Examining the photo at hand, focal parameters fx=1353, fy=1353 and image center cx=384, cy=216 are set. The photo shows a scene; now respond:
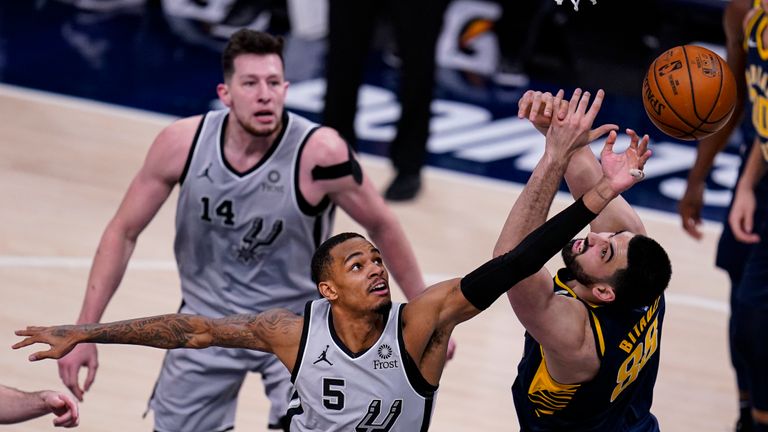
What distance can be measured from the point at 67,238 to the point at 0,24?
434 cm

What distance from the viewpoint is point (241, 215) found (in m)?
5.65

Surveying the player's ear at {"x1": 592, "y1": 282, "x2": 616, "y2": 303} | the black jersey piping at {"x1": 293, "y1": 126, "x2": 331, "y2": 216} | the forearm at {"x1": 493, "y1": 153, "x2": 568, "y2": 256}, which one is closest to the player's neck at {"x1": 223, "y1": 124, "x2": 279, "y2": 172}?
the black jersey piping at {"x1": 293, "y1": 126, "x2": 331, "y2": 216}

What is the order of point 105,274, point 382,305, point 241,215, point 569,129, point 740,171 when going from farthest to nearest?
point 740,171, point 241,215, point 105,274, point 382,305, point 569,129

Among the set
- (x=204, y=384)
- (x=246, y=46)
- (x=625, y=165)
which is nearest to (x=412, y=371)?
(x=625, y=165)

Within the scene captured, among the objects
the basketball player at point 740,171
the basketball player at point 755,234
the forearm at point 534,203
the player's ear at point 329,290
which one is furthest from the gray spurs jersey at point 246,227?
the basketball player at point 740,171

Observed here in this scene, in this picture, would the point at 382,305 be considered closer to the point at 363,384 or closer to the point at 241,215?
the point at 363,384

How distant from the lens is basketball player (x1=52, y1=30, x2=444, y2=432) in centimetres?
561

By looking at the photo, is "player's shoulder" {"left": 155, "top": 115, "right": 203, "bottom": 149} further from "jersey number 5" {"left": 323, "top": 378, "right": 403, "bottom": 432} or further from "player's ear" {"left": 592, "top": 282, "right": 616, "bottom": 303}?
"player's ear" {"left": 592, "top": 282, "right": 616, "bottom": 303}

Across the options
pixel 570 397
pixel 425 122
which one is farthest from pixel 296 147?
pixel 425 122

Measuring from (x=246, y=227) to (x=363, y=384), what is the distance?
4.42ft

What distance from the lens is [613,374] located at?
4621 millimetres

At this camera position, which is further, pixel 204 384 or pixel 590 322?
pixel 204 384

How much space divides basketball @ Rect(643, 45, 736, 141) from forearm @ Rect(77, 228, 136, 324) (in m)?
2.25

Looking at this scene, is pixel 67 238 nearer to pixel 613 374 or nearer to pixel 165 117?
pixel 165 117
